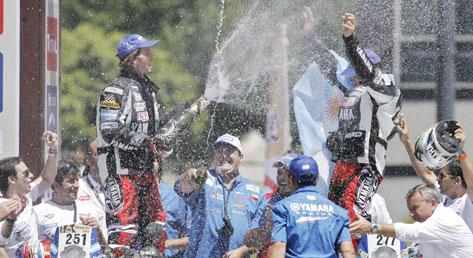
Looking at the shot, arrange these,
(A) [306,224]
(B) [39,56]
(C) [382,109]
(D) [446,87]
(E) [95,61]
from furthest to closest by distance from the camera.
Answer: (E) [95,61]
(D) [446,87]
(B) [39,56]
(C) [382,109]
(A) [306,224]

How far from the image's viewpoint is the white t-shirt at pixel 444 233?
36.5 ft

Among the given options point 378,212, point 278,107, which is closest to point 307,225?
point 378,212

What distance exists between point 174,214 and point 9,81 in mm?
1843

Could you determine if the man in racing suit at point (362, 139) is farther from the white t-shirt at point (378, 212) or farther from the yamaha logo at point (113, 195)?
the yamaha logo at point (113, 195)

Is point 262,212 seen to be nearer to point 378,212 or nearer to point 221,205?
point 221,205

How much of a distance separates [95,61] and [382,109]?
30.2ft

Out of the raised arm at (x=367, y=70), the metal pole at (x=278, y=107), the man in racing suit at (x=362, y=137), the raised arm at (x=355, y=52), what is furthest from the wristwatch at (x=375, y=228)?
the metal pole at (x=278, y=107)

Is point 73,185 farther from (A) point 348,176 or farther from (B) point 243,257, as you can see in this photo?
(A) point 348,176

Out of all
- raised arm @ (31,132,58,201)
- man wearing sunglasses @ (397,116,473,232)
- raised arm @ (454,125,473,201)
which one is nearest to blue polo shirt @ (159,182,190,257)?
raised arm @ (31,132,58,201)

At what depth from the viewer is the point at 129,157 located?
11477mm

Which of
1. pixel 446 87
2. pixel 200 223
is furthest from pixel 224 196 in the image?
pixel 446 87

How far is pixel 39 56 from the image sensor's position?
13.3 m

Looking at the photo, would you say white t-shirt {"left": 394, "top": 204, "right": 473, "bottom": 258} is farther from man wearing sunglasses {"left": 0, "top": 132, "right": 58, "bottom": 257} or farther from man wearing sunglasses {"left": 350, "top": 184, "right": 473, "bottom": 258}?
man wearing sunglasses {"left": 0, "top": 132, "right": 58, "bottom": 257}

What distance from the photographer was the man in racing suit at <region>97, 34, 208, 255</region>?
11.4m
